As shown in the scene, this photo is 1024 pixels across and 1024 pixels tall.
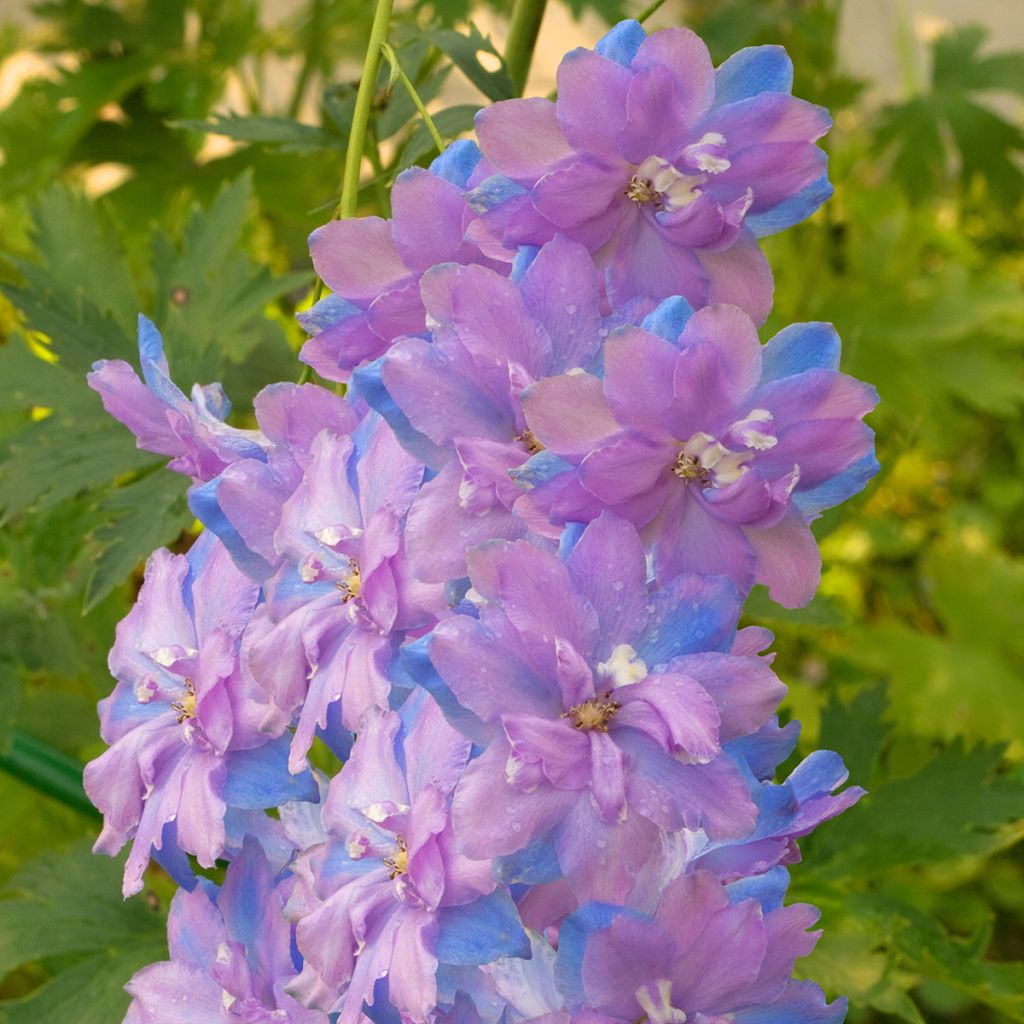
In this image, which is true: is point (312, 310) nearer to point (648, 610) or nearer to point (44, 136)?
point (648, 610)

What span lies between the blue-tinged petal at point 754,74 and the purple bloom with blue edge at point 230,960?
13.1 inches

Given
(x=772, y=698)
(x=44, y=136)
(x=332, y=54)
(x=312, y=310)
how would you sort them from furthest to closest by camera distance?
(x=332, y=54), (x=44, y=136), (x=312, y=310), (x=772, y=698)

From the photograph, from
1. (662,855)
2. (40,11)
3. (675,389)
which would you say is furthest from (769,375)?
(40,11)

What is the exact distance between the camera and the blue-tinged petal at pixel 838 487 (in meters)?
0.43

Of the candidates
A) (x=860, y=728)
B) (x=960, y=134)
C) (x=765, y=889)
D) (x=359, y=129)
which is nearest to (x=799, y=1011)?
(x=765, y=889)

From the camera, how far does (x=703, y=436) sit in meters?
0.42

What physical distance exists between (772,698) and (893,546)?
5.45ft

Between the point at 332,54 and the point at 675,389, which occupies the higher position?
the point at 675,389

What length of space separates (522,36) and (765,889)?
0.52 meters

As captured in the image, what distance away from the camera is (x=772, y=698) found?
0.40m

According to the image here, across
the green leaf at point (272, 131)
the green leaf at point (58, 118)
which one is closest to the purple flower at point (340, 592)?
the green leaf at point (272, 131)

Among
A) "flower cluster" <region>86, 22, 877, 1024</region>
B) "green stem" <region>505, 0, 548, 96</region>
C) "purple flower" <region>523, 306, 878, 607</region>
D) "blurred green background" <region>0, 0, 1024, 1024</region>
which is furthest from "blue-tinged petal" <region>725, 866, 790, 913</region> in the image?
"green stem" <region>505, 0, 548, 96</region>

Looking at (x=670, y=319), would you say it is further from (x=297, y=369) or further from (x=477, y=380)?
(x=297, y=369)

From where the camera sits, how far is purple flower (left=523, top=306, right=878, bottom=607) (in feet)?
1.35
